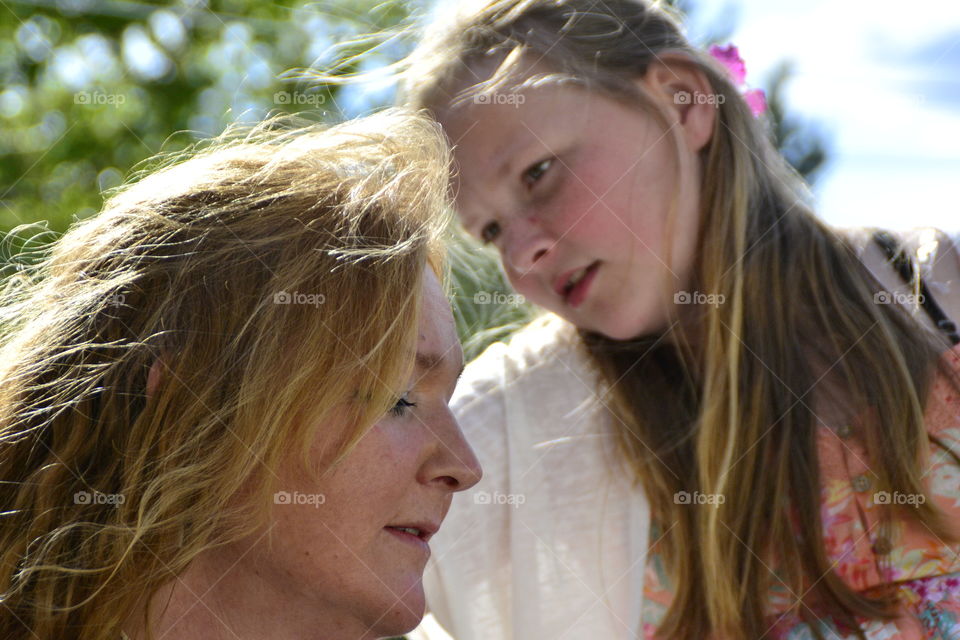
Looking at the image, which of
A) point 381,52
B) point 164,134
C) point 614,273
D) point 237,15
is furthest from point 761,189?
point 237,15

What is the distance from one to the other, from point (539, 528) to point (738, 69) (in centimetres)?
111

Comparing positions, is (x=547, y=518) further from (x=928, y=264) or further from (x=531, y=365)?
(x=928, y=264)

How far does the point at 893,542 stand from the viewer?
5.80 ft

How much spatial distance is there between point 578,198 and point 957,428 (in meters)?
0.82

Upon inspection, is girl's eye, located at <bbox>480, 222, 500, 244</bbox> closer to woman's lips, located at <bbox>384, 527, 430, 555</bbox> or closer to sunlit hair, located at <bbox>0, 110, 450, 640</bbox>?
sunlit hair, located at <bbox>0, 110, 450, 640</bbox>

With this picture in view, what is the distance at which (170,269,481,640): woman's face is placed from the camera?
48.6 inches

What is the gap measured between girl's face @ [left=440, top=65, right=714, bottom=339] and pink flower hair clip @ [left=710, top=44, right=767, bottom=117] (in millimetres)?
238

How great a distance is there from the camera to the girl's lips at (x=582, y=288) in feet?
6.47

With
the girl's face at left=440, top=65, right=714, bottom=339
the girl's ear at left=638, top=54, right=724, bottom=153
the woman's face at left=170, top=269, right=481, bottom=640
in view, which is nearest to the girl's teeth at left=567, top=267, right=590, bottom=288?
the girl's face at left=440, top=65, right=714, bottom=339

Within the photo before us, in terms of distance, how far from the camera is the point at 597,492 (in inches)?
79.7

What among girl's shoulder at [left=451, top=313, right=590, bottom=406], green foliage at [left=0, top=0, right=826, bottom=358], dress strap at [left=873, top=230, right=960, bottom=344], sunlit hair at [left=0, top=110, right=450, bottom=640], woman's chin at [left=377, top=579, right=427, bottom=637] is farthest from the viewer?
green foliage at [left=0, top=0, right=826, bottom=358]

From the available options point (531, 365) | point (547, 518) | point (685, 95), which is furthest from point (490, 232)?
point (547, 518)

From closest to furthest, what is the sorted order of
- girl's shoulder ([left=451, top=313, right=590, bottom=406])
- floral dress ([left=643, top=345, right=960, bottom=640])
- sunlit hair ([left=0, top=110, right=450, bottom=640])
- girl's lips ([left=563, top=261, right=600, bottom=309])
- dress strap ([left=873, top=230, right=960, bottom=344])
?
sunlit hair ([left=0, top=110, right=450, bottom=640]) → floral dress ([left=643, top=345, right=960, bottom=640]) → dress strap ([left=873, top=230, right=960, bottom=344]) → girl's lips ([left=563, top=261, right=600, bottom=309]) → girl's shoulder ([left=451, top=313, right=590, bottom=406])

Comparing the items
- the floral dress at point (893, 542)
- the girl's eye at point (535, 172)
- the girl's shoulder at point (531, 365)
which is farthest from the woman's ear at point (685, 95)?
the floral dress at point (893, 542)
